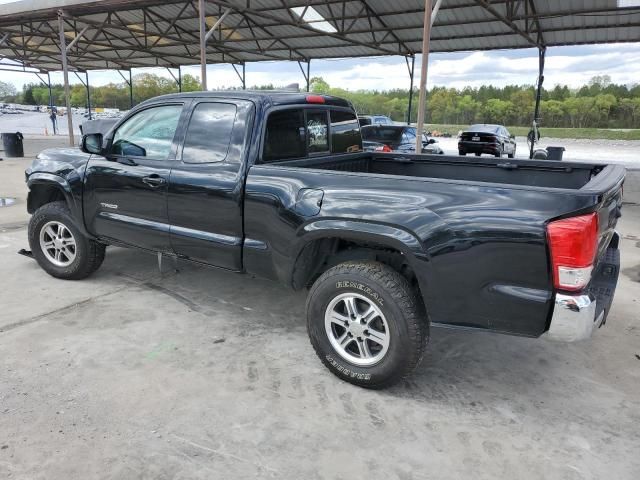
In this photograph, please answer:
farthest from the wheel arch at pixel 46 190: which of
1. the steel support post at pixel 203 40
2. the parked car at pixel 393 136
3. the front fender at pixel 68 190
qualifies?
the parked car at pixel 393 136

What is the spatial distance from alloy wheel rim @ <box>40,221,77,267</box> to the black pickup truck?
2cm

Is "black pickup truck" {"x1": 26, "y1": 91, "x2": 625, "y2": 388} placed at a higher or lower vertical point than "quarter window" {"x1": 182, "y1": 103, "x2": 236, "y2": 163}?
lower

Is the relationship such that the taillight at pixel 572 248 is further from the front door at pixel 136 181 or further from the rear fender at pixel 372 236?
the front door at pixel 136 181

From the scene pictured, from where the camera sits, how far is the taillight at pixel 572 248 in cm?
230

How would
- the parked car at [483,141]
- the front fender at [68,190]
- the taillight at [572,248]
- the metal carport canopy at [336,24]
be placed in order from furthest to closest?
the parked car at [483,141] → the metal carport canopy at [336,24] → the front fender at [68,190] → the taillight at [572,248]

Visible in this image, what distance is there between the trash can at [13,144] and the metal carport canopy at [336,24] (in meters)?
3.85

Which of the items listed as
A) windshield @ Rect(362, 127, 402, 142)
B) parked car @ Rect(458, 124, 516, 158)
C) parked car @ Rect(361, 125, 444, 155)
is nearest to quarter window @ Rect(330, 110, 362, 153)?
parked car @ Rect(361, 125, 444, 155)

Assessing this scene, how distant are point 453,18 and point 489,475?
50.6 feet

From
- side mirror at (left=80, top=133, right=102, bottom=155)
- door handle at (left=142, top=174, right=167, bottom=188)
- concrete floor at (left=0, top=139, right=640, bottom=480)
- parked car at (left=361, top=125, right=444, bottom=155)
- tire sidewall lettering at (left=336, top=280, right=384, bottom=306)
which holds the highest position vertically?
parked car at (left=361, top=125, right=444, bottom=155)

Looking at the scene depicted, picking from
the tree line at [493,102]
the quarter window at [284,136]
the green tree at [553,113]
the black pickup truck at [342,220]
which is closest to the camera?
the black pickup truck at [342,220]

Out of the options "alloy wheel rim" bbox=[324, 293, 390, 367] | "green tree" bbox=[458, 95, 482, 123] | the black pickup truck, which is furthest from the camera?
"green tree" bbox=[458, 95, 482, 123]

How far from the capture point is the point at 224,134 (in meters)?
3.59

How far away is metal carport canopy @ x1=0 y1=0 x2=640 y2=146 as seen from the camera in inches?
544

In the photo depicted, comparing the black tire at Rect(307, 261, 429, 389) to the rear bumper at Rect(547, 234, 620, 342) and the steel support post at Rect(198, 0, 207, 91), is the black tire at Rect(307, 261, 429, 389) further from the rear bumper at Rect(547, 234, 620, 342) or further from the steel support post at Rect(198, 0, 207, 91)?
the steel support post at Rect(198, 0, 207, 91)
